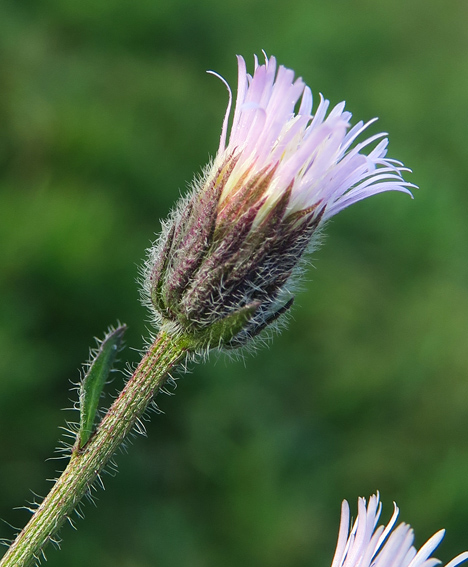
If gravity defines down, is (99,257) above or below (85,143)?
below

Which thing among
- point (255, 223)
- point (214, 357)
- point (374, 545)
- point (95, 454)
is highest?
point (214, 357)

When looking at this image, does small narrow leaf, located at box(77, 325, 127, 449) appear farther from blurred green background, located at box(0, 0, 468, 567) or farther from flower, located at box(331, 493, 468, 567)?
blurred green background, located at box(0, 0, 468, 567)

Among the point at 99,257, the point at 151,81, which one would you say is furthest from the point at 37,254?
the point at 151,81

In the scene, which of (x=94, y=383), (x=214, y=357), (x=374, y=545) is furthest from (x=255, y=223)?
(x=214, y=357)

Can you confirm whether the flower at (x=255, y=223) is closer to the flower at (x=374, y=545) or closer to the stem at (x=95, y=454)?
the stem at (x=95, y=454)

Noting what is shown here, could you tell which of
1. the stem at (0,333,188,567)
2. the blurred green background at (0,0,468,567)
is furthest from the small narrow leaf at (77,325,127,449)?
the blurred green background at (0,0,468,567)

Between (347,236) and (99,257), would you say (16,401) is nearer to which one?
Answer: (99,257)

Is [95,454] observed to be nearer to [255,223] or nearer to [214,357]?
[255,223]
